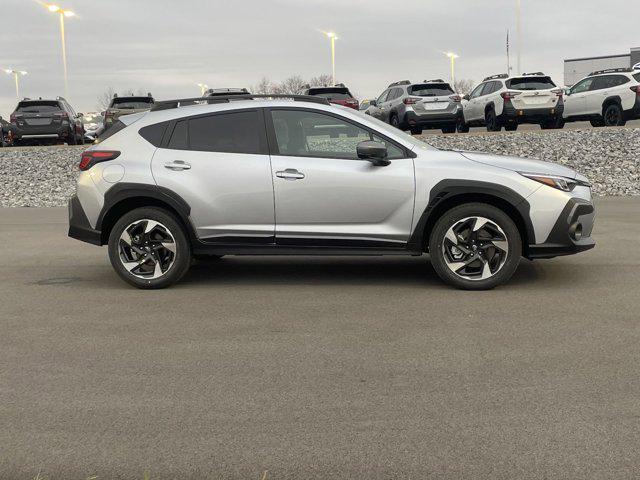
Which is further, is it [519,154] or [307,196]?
[519,154]

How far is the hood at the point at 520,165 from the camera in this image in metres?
7.95

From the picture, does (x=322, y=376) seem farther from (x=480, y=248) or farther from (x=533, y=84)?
(x=533, y=84)

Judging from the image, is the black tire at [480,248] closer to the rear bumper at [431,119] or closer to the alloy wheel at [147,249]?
the alloy wheel at [147,249]

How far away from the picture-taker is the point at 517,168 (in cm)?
796

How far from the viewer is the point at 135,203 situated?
834 centimetres

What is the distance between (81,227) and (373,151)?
280 cm

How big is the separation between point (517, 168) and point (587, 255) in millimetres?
2491

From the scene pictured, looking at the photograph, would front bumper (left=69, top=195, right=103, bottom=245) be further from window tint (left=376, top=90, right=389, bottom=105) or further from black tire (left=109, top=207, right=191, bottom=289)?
A: window tint (left=376, top=90, right=389, bottom=105)

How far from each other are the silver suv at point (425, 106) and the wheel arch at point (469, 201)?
20013 mm

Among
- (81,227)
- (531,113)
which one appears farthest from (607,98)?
(81,227)

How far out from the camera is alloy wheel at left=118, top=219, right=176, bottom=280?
8195 millimetres

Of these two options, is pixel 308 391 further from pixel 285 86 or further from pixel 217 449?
pixel 285 86

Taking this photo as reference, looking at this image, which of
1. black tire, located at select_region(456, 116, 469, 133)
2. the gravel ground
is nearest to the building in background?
black tire, located at select_region(456, 116, 469, 133)

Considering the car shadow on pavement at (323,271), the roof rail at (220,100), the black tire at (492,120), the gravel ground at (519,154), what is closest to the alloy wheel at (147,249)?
the car shadow on pavement at (323,271)
